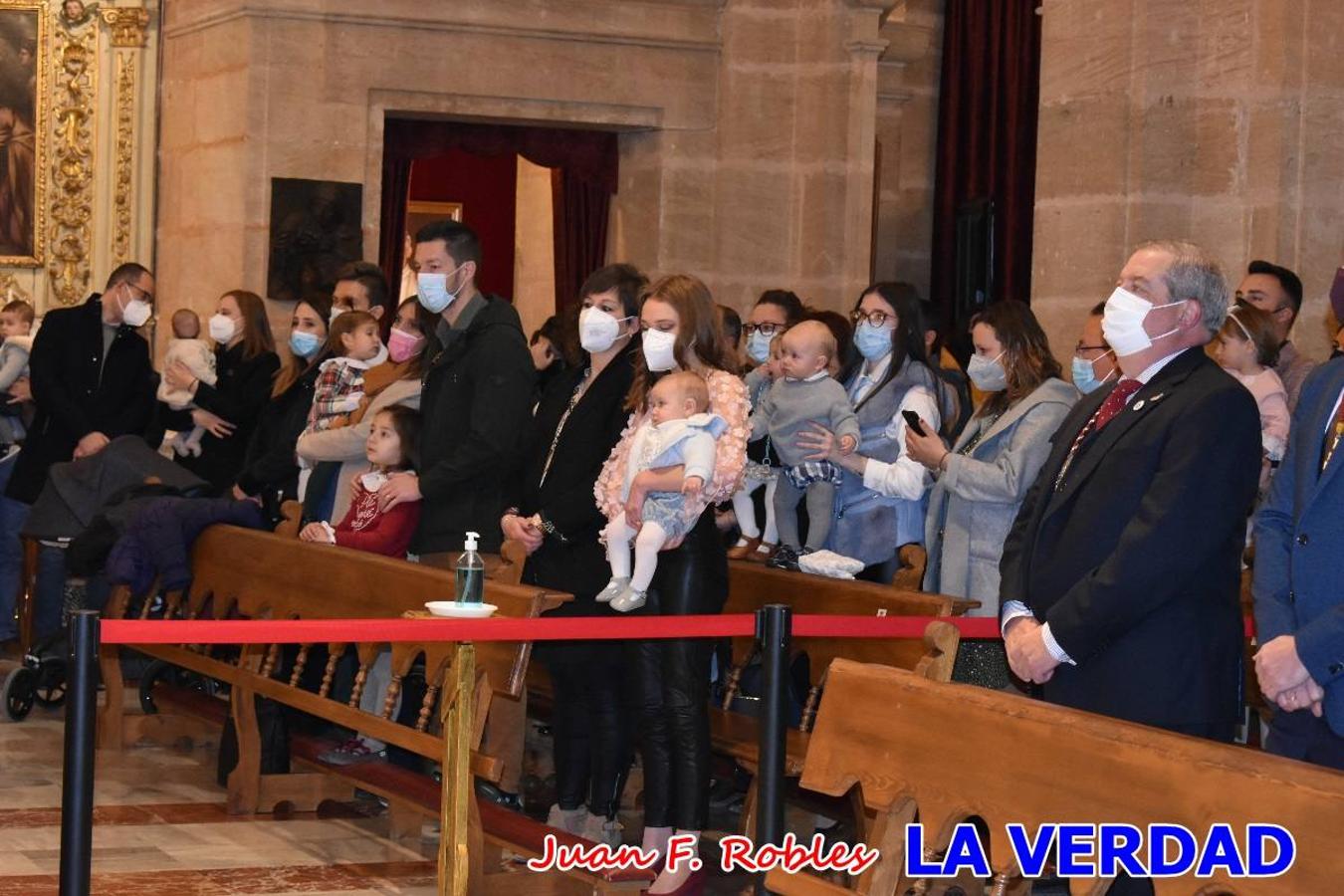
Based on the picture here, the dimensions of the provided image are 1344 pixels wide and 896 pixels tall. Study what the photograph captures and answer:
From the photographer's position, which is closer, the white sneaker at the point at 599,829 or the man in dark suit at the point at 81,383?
the white sneaker at the point at 599,829

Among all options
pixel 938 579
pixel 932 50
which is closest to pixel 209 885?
pixel 938 579

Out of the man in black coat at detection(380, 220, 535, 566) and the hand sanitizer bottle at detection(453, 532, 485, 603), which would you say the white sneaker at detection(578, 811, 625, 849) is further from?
the man in black coat at detection(380, 220, 535, 566)

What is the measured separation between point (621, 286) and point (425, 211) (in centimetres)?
927

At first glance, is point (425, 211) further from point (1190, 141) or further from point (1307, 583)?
point (1307, 583)

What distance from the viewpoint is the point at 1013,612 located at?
4.56 meters

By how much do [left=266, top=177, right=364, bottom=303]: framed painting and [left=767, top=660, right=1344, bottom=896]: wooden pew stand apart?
7.93 m

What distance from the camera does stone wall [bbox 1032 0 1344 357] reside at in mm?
8344

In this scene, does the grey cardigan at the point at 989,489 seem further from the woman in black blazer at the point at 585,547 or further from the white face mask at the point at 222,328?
the white face mask at the point at 222,328

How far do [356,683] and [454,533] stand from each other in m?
0.70

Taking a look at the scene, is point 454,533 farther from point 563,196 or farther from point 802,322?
point 563,196

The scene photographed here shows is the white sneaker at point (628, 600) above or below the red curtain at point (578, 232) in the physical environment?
below

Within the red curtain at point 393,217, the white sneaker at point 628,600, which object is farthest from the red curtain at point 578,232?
the white sneaker at point 628,600

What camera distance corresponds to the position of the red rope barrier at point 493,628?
4391 millimetres

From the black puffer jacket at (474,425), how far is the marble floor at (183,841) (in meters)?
0.96
